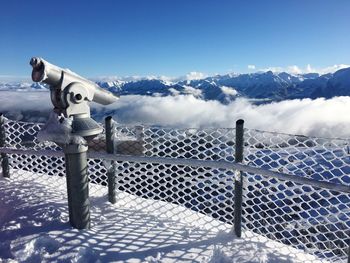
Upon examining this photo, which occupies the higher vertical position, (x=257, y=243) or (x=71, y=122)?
(x=71, y=122)

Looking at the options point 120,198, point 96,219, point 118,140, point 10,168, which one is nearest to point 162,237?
point 96,219

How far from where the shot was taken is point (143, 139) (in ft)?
15.0

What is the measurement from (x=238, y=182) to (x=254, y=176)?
0.40 m

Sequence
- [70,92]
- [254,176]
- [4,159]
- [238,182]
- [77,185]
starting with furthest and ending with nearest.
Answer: [4,159], [254,176], [238,182], [77,185], [70,92]

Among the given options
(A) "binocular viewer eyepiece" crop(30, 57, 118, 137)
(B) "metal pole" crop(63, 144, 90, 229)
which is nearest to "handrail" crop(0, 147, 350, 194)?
(B) "metal pole" crop(63, 144, 90, 229)

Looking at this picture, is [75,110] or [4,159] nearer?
[75,110]

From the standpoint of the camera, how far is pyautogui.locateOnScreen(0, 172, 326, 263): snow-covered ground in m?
3.01

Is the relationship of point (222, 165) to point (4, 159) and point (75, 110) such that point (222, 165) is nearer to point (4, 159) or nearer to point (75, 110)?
point (75, 110)

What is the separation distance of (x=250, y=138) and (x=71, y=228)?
7.11 feet

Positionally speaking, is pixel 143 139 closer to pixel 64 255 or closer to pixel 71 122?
pixel 71 122

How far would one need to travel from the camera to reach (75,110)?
312 centimetres

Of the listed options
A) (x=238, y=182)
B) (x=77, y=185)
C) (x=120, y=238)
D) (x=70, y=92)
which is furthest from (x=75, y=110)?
(x=238, y=182)

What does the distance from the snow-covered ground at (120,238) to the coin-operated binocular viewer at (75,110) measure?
303 mm

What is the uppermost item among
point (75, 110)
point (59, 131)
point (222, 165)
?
point (75, 110)
